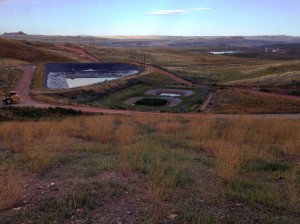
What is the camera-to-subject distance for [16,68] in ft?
232

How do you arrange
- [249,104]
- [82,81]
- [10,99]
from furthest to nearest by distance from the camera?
[82,81] → [249,104] → [10,99]

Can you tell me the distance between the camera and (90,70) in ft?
270

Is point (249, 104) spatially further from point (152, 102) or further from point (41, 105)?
point (41, 105)

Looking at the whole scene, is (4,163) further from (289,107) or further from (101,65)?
(101,65)

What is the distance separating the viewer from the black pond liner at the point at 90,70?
7614 cm

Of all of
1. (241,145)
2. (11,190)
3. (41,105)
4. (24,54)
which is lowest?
(41,105)

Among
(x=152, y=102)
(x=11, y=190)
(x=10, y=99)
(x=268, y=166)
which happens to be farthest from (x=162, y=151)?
(x=152, y=102)

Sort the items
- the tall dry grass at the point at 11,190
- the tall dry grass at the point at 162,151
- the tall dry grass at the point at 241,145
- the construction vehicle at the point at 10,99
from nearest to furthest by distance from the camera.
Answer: the tall dry grass at the point at 11,190
the tall dry grass at the point at 162,151
the tall dry grass at the point at 241,145
the construction vehicle at the point at 10,99

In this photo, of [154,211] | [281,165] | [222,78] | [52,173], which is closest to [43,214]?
[154,211]

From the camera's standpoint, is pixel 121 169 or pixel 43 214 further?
pixel 121 169

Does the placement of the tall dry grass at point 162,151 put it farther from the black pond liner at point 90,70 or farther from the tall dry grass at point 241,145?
the black pond liner at point 90,70

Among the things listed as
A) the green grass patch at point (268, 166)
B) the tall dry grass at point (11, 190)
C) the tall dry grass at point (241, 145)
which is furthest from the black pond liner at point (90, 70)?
the tall dry grass at point (11, 190)

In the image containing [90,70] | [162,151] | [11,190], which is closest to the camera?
[11,190]

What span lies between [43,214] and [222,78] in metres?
76.6
